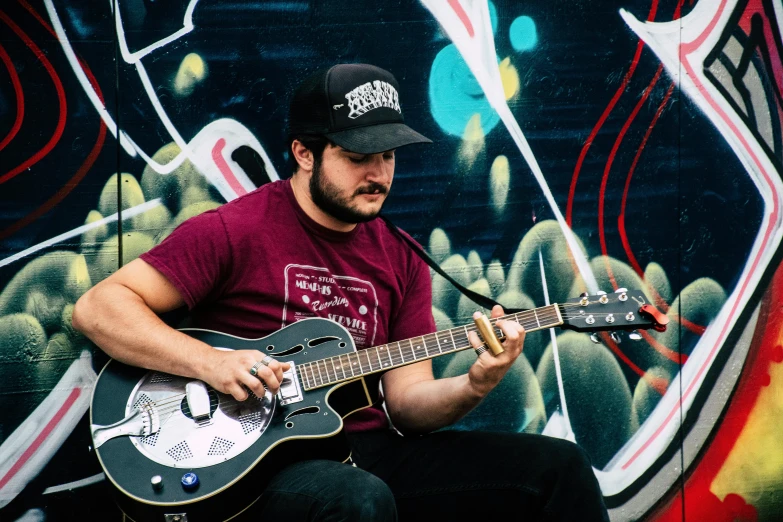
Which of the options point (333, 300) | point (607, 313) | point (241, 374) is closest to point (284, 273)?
point (333, 300)

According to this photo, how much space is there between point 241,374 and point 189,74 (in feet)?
4.01

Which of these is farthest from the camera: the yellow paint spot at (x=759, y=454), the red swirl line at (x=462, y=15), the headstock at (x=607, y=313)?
the yellow paint spot at (x=759, y=454)

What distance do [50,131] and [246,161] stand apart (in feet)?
2.24

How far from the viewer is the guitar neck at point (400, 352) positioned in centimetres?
243

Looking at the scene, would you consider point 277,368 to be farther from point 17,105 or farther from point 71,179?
point 17,105

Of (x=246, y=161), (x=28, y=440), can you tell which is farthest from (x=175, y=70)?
(x=28, y=440)

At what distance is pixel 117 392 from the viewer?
2.40 metres

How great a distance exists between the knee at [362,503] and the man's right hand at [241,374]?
0.38m

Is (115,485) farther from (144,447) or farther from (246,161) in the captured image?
(246,161)

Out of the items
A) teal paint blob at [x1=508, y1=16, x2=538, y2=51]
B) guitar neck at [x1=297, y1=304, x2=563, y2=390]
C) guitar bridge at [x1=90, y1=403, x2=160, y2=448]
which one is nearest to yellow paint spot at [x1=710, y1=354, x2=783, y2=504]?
guitar neck at [x1=297, y1=304, x2=563, y2=390]

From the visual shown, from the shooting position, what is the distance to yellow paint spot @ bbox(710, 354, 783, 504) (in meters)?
3.46

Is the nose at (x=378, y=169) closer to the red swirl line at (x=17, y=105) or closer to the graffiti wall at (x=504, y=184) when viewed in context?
the graffiti wall at (x=504, y=184)

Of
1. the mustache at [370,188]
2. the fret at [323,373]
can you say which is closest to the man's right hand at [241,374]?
the fret at [323,373]

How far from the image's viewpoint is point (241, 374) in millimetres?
2320
